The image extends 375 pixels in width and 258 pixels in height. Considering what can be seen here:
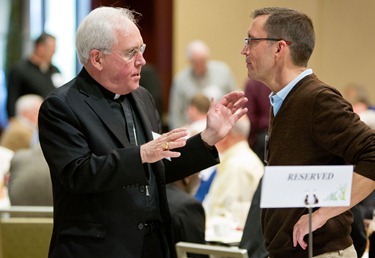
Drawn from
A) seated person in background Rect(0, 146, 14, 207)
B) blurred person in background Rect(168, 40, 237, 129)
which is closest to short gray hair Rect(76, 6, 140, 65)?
seated person in background Rect(0, 146, 14, 207)

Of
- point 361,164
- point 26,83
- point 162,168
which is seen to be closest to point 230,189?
point 162,168

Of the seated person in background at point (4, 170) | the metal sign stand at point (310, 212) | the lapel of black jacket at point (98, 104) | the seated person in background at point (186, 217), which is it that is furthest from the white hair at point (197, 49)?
the metal sign stand at point (310, 212)

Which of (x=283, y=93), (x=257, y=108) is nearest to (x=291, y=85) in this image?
(x=283, y=93)

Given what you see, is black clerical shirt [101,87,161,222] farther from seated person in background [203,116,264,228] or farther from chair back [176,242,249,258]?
seated person in background [203,116,264,228]

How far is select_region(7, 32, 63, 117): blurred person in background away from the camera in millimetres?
10383

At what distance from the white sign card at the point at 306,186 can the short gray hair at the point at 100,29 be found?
88 cm

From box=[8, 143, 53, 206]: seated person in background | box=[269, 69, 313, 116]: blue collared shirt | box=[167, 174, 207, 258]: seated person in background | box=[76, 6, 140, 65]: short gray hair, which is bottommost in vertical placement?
box=[8, 143, 53, 206]: seated person in background

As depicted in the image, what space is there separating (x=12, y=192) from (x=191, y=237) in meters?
1.42

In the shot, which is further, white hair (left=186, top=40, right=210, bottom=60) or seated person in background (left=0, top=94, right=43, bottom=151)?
white hair (left=186, top=40, right=210, bottom=60)

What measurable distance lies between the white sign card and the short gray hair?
882mm

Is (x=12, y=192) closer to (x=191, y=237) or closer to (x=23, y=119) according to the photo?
(x=191, y=237)

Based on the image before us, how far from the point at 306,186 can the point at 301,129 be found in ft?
0.99

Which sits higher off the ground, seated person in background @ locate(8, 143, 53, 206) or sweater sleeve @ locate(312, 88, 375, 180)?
sweater sleeve @ locate(312, 88, 375, 180)

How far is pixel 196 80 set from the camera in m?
9.98
